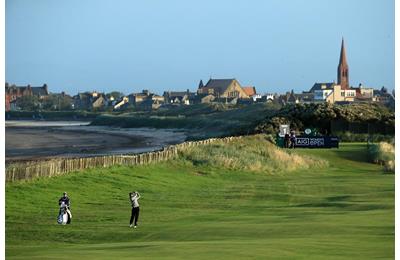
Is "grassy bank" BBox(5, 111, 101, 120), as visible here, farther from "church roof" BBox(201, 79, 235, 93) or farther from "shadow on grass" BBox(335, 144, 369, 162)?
"shadow on grass" BBox(335, 144, 369, 162)

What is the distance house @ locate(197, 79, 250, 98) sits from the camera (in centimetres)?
10988

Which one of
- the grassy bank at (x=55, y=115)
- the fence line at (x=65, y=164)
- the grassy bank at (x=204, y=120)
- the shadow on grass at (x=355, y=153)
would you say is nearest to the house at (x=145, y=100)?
the grassy bank at (x=55, y=115)

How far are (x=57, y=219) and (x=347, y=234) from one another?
547 cm

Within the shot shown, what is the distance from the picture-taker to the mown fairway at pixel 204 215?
10984 mm

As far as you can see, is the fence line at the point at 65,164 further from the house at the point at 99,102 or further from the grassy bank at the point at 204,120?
the house at the point at 99,102

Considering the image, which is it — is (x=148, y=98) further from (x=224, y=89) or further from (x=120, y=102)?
(x=224, y=89)

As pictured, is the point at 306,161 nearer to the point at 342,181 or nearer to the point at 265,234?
the point at 342,181

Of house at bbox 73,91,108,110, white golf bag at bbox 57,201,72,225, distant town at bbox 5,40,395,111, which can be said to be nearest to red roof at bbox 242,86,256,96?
distant town at bbox 5,40,395,111

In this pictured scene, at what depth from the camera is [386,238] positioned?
458 inches

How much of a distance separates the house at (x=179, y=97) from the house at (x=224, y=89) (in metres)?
1.97

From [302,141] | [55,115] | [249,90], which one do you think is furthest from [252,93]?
[302,141]

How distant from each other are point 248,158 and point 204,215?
13378mm

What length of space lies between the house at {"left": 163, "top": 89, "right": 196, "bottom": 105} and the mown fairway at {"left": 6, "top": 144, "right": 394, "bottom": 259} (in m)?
84.8

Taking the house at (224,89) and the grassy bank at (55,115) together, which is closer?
the grassy bank at (55,115)
